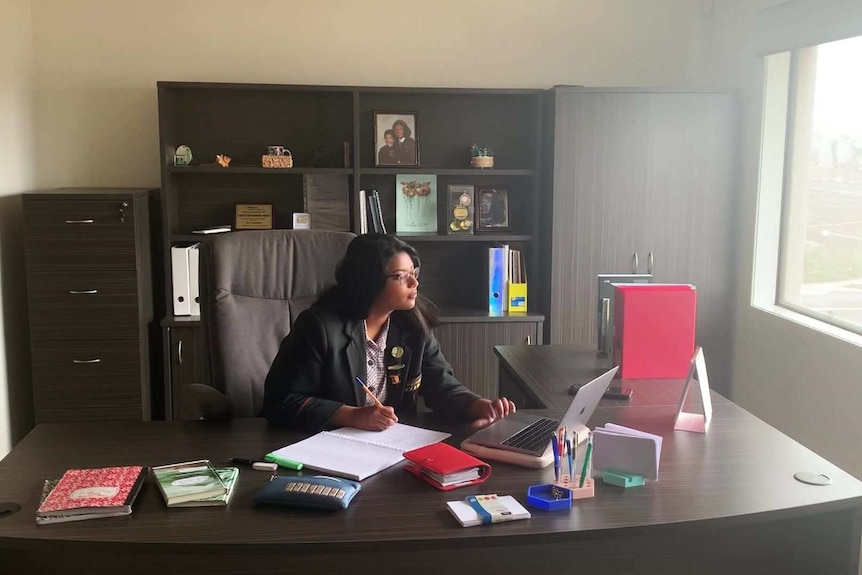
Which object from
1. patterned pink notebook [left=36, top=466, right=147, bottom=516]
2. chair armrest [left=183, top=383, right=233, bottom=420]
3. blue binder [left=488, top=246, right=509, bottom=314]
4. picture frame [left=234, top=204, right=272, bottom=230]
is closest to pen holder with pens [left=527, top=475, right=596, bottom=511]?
patterned pink notebook [left=36, top=466, right=147, bottom=516]

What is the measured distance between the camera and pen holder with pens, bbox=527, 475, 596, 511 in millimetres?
1535

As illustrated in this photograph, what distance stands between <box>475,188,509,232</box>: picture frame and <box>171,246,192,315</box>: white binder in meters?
1.39

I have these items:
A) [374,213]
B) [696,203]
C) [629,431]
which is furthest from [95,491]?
[696,203]

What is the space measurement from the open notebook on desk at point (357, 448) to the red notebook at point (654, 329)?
31.1 inches

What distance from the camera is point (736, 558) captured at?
5.41 ft

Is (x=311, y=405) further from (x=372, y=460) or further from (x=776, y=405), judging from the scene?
(x=776, y=405)

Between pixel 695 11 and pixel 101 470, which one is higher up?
pixel 695 11

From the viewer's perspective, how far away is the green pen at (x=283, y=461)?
1.71 metres

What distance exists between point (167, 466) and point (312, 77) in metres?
2.72

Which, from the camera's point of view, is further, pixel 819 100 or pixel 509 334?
pixel 509 334

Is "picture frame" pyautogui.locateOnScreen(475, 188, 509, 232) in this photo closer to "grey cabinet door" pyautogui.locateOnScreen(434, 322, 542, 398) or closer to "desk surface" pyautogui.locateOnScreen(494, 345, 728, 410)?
"grey cabinet door" pyautogui.locateOnScreen(434, 322, 542, 398)

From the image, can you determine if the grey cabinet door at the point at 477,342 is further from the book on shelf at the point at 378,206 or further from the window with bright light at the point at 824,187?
the window with bright light at the point at 824,187

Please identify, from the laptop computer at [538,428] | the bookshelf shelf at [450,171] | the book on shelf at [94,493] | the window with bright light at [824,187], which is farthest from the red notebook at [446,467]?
the bookshelf shelf at [450,171]

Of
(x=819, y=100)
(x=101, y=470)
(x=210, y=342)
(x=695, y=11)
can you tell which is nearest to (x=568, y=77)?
(x=695, y=11)
